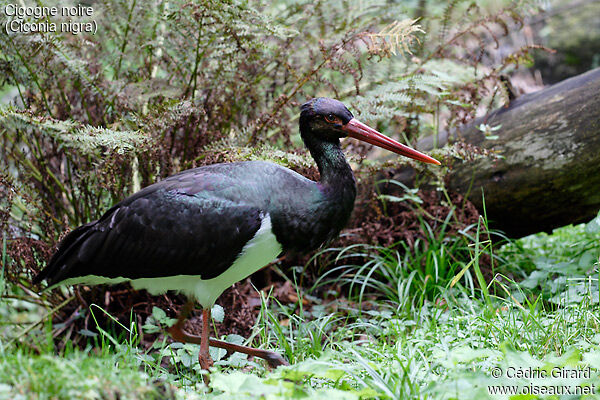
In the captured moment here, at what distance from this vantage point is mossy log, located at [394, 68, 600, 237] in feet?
12.7

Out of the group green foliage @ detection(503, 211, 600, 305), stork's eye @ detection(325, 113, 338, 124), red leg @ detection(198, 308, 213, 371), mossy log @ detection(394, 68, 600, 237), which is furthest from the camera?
mossy log @ detection(394, 68, 600, 237)

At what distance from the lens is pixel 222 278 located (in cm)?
313

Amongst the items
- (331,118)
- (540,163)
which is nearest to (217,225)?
(331,118)

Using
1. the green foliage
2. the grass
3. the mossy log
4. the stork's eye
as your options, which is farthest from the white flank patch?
the mossy log

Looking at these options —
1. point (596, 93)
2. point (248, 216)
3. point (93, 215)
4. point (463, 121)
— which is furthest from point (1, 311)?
point (596, 93)

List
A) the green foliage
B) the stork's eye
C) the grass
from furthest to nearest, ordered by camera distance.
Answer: the green foliage, the stork's eye, the grass

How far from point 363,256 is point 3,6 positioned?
2.94 metres

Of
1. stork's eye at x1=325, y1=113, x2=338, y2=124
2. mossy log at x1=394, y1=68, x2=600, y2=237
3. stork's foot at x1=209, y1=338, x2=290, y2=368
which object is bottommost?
stork's foot at x1=209, y1=338, x2=290, y2=368

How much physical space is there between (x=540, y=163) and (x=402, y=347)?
189 cm

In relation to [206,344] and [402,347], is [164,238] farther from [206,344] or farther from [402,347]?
[402,347]

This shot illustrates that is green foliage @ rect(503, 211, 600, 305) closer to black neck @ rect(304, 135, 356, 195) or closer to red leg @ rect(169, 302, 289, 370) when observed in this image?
black neck @ rect(304, 135, 356, 195)

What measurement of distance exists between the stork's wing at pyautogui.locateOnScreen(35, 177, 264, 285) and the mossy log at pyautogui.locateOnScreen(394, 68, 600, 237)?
185cm

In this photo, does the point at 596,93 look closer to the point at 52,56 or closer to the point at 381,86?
the point at 381,86

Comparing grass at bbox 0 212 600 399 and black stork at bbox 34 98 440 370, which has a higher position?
black stork at bbox 34 98 440 370
